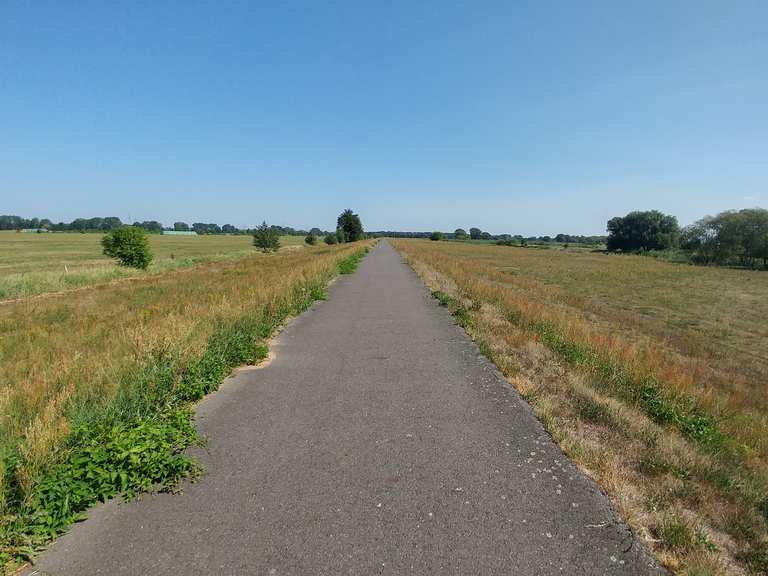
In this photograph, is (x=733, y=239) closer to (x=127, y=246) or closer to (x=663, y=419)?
(x=663, y=419)

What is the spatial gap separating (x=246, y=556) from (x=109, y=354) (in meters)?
4.45

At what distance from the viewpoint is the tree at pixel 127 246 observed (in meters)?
28.9

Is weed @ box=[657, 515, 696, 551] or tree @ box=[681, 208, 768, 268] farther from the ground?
tree @ box=[681, 208, 768, 268]

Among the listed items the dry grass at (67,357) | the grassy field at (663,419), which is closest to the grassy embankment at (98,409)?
the dry grass at (67,357)

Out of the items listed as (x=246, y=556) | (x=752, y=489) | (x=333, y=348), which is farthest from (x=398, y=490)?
(x=333, y=348)

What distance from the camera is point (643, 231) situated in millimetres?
103750

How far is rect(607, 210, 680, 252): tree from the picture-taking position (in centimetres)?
9937

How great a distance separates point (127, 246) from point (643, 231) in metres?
126

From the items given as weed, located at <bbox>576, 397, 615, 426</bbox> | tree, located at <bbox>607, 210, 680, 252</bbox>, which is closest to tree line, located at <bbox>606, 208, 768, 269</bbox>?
tree, located at <bbox>607, 210, 680, 252</bbox>

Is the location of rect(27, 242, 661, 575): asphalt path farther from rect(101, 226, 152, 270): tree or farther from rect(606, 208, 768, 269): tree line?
rect(606, 208, 768, 269): tree line

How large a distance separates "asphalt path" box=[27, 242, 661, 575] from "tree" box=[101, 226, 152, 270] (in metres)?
30.6

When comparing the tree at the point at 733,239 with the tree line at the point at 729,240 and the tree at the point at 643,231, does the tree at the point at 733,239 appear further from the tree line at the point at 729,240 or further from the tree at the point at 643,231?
the tree at the point at 643,231

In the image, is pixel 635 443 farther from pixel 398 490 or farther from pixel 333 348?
pixel 333 348

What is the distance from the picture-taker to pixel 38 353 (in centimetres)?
626
